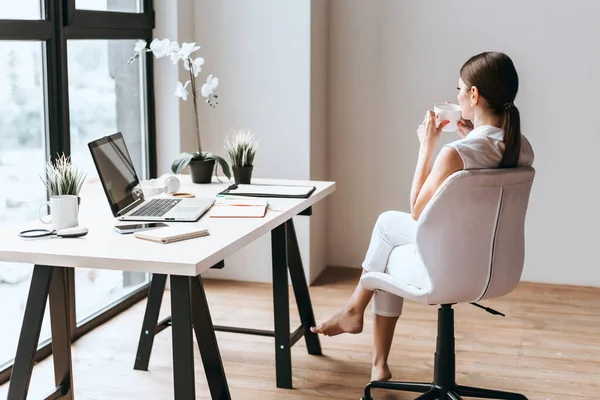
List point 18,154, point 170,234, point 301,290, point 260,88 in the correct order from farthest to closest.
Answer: point 260,88 < point 301,290 < point 18,154 < point 170,234

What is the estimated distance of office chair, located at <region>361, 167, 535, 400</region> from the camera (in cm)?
230

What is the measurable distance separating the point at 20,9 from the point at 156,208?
929 mm

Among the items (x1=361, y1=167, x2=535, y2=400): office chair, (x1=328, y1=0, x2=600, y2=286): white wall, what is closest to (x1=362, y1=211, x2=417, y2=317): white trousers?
(x1=361, y1=167, x2=535, y2=400): office chair

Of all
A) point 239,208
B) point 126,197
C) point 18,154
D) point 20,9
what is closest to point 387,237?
point 239,208

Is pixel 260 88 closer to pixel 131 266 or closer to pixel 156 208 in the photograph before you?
pixel 156 208

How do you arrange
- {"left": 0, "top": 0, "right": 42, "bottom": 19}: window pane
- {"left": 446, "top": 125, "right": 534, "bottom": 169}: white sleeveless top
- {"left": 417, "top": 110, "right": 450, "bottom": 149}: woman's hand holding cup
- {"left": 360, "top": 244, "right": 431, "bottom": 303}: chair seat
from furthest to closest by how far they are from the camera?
{"left": 0, "top": 0, "right": 42, "bottom": 19}: window pane
{"left": 417, "top": 110, "right": 450, "bottom": 149}: woman's hand holding cup
{"left": 360, "top": 244, "right": 431, "bottom": 303}: chair seat
{"left": 446, "top": 125, "right": 534, "bottom": 169}: white sleeveless top

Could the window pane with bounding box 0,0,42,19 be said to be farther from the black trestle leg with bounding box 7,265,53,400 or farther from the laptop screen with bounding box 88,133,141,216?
the black trestle leg with bounding box 7,265,53,400

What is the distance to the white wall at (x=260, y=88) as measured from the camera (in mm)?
4082

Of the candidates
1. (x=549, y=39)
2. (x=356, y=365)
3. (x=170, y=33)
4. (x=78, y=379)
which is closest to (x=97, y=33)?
(x=170, y=33)

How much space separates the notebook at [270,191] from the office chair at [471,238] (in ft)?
1.82

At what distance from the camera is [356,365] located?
3180mm

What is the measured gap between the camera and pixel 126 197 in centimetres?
269

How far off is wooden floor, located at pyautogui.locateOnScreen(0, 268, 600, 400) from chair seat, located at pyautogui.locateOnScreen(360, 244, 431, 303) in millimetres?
537

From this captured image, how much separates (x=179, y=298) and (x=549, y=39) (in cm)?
278
